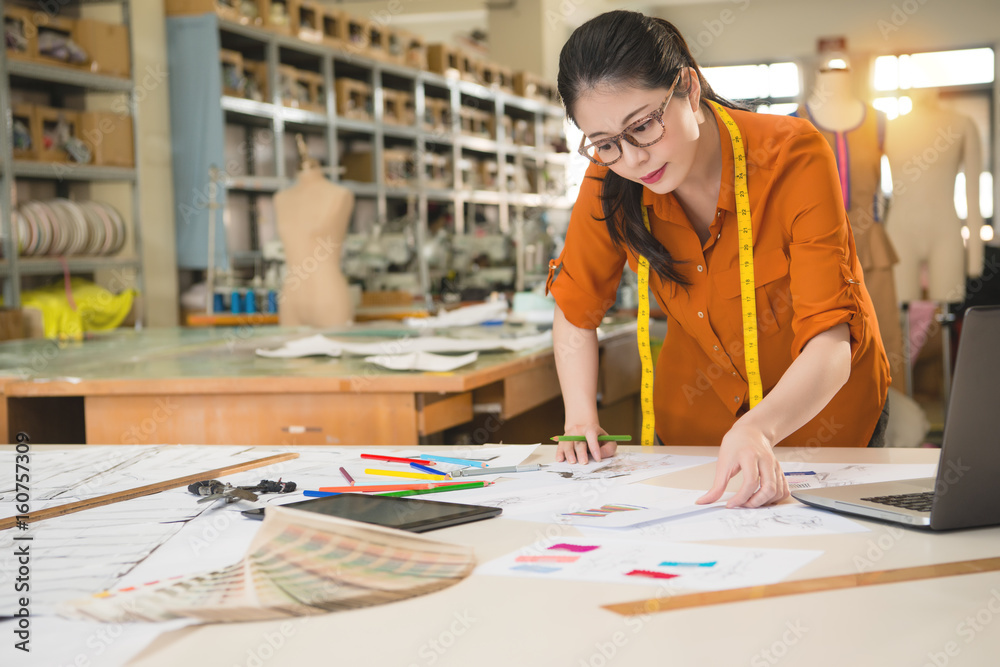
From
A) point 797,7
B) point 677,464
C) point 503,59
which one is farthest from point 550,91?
point 677,464

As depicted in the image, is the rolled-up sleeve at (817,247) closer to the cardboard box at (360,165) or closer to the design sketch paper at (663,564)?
the design sketch paper at (663,564)

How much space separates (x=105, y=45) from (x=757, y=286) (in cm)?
439

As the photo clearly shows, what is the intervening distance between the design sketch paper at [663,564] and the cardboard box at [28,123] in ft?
14.4

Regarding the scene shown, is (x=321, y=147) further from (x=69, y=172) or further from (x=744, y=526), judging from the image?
(x=744, y=526)

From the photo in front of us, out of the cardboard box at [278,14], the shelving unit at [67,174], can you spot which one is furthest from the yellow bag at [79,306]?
the cardboard box at [278,14]

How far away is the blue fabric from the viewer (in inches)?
208

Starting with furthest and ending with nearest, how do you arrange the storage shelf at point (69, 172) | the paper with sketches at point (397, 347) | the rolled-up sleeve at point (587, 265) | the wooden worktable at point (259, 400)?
the storage shelf at point (69, 172)
the paper with sketches at point (397, 347)
the wooden worktable at point (259, 400)
the rolled-up sleeve at point (587, 265)

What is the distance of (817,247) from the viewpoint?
141cm

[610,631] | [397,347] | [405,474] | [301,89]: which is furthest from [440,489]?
[301,89]

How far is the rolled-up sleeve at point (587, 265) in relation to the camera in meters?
1.70

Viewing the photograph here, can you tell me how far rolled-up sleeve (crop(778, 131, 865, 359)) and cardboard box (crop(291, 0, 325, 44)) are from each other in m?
5.01

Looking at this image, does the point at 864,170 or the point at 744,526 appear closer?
the point at 744,526

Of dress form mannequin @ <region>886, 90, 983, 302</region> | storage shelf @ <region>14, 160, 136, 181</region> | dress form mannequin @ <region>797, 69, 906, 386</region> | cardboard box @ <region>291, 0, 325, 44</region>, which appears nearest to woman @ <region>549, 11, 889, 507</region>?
dress form mannequin @ <region>797, 69, 906, 386</region>

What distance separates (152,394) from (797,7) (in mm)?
11070
